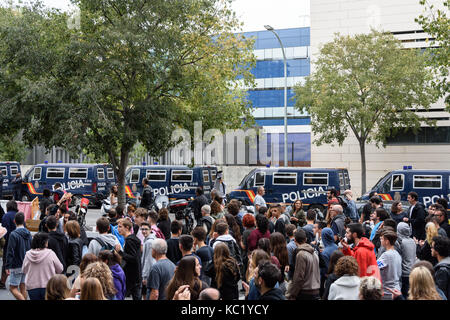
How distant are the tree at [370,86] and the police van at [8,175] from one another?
1752 cm

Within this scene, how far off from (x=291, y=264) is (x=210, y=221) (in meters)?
2.87

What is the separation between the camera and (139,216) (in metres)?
9.45

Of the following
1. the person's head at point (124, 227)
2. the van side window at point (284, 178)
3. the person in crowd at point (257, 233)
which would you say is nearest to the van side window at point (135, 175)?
the van side window at point (284, 178)

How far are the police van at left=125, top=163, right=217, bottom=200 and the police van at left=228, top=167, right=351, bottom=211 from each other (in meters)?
2.97

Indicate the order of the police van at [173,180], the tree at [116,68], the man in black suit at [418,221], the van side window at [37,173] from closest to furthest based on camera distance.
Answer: the man in black suit at [418,221], the tree at [116,68], the police van at [173,180], the van side window at [37,173]

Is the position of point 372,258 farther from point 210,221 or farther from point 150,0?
point 150,0

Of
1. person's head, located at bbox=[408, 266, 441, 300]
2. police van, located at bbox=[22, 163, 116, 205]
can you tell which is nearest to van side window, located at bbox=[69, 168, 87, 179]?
police van, located at bbox=[22, 163, 116, 205]

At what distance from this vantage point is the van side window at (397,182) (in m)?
21.0

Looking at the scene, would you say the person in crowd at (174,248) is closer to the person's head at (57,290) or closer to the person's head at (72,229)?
the person's head at (72,229)

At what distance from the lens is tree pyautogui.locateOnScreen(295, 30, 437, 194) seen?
97.2 feet

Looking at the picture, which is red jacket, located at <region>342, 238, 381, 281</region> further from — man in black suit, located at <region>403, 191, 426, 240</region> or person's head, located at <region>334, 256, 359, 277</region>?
man in black suit, located at <region>403, 191, 426, 240</region>

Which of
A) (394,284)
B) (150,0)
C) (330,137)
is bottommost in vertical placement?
(394,284)

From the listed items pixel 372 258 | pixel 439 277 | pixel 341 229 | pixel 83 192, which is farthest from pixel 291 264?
pixel 83 192
